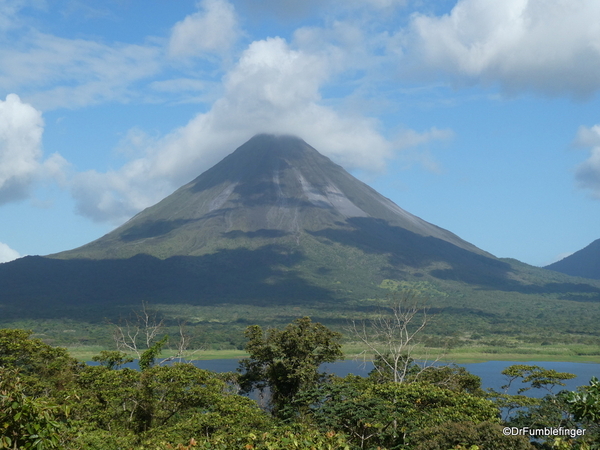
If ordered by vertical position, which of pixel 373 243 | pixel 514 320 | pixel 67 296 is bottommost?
pixel 514 320

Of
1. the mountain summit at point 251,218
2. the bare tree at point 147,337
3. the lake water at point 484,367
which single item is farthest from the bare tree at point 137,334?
the mountain summit at point 251,218

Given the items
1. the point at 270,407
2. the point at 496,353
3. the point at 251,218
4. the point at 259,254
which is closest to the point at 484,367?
the point at 496,353

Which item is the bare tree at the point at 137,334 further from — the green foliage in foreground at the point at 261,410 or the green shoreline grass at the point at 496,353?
the green shoreline grass at the point at 496,353

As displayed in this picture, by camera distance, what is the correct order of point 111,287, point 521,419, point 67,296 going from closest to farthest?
1. point 521,419
2. point 67,296
3. point 111,287

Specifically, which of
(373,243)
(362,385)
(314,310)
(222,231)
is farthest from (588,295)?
(362,385)

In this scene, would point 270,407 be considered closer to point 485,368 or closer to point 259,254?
point 485,368

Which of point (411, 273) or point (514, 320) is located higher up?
point (411, 273)

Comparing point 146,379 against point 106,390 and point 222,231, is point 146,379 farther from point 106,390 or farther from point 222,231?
point 222,231

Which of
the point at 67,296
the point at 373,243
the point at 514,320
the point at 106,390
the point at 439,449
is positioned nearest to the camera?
the point at 439,449
